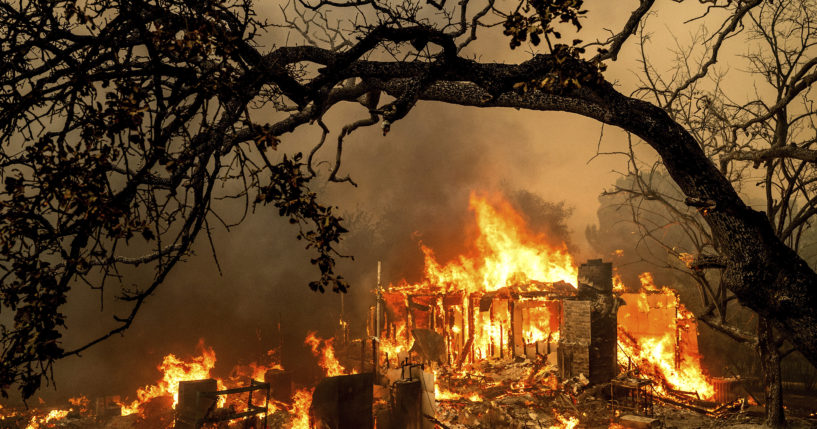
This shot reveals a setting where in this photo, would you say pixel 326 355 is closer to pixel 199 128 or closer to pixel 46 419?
pixel 46 419

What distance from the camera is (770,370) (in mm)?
10281

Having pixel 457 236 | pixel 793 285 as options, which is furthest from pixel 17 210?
pixel 457 236

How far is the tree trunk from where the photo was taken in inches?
393

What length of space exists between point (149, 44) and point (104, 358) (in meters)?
33.6

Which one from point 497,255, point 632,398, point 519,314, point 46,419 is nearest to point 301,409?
point 46,419

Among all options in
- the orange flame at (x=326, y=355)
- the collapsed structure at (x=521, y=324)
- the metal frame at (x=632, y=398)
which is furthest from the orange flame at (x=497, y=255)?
the metal frame at (x=632, y=398)

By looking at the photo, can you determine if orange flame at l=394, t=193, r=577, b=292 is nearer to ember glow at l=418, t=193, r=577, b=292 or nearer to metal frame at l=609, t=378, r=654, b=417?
ember glow at l=418, t=193, r=577, b=292

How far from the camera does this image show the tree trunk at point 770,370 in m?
9.99

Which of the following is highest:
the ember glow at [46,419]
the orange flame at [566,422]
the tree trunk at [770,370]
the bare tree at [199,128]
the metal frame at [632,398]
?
the bare tree at [199,128]

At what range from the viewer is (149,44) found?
289 cm

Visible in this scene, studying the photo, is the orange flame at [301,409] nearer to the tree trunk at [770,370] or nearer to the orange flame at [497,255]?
the tree trunk at [770,370]

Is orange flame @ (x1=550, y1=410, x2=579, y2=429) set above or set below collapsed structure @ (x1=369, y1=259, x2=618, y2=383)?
below

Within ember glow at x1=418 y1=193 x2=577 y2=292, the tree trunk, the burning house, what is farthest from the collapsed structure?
the tree trunk

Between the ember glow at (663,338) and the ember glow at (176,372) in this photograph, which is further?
the ember glow at (176,372)
